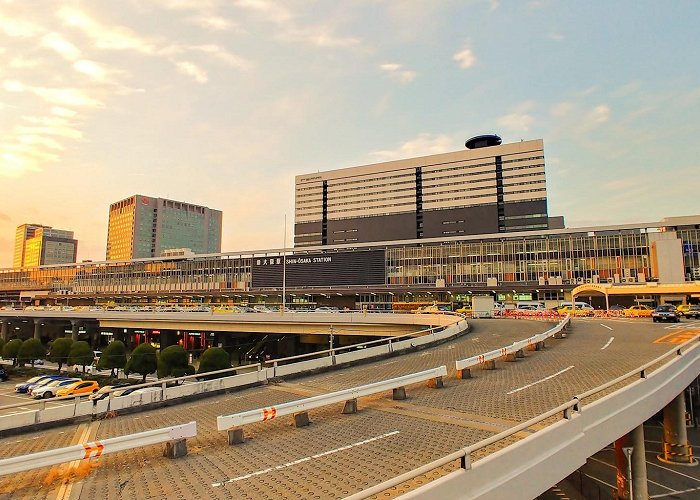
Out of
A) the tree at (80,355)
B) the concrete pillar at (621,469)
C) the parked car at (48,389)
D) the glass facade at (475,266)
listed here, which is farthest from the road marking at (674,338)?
the glass facade at (475,266)

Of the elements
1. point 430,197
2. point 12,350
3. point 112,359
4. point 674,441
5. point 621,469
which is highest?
point 430,197

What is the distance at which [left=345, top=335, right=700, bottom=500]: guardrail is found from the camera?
235 inches

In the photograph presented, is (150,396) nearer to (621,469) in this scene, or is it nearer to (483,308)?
(621,469)

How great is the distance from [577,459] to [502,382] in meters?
5.91

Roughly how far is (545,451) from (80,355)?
197ft

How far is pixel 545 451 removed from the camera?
786 cm

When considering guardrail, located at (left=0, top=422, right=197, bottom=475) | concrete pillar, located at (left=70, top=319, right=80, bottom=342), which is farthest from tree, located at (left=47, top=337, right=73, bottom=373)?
guardrail, located at (left=0, top=422, right=197, bottom=475)

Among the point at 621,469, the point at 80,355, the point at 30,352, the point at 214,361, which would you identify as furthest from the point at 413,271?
the point at 621,469

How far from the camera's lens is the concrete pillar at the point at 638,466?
12.1 m

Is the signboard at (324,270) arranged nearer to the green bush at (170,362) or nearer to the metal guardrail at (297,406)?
the green bush at (170,362)

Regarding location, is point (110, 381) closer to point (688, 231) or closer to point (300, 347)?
point (300, 347)

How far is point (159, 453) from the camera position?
866 cm

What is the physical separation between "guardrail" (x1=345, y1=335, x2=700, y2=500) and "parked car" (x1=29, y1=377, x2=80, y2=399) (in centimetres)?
4356

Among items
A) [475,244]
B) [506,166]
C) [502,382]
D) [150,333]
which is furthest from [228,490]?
[506,166]
